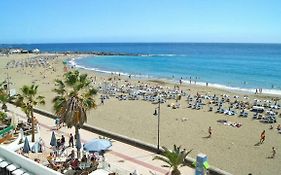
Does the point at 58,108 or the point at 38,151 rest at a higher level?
the point at 58,108

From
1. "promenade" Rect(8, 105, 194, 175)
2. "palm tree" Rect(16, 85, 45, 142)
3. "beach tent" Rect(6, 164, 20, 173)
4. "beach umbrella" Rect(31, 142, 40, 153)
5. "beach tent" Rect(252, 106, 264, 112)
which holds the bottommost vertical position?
"beach tent" Rect(252, 106, 264, 112)

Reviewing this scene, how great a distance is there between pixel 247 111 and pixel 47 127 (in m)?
18.2

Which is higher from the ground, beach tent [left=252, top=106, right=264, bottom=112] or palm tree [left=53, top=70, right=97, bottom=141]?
palm tree [left=53, top=70, right=97, bottom=141]

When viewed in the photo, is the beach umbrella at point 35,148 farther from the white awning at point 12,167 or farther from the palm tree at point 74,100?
the white awning at point 12,167

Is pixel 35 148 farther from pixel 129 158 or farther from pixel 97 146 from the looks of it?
pixel 129 158

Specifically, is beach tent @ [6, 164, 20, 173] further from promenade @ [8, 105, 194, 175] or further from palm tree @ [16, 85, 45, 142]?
palm tree @ [16, 85, 45, 142]

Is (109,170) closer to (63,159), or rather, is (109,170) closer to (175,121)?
(63,159)

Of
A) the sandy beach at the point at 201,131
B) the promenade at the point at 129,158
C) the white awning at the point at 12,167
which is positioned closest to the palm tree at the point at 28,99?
the promenade at the point at 129,158

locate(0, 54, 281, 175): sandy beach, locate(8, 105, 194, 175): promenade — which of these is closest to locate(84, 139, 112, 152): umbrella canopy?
locate(8, 105, 194, 175): promenade

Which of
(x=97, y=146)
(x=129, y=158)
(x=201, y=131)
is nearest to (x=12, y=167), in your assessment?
(x=97, y=146)

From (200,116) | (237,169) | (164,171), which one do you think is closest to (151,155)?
(164,171)

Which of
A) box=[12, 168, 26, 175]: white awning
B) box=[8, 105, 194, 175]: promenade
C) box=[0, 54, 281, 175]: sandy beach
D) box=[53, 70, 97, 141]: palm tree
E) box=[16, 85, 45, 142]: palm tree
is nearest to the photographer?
box=[12, 168, 26, 175]: white awning

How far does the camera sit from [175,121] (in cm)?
2770

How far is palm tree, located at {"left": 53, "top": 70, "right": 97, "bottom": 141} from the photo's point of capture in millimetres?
16297
